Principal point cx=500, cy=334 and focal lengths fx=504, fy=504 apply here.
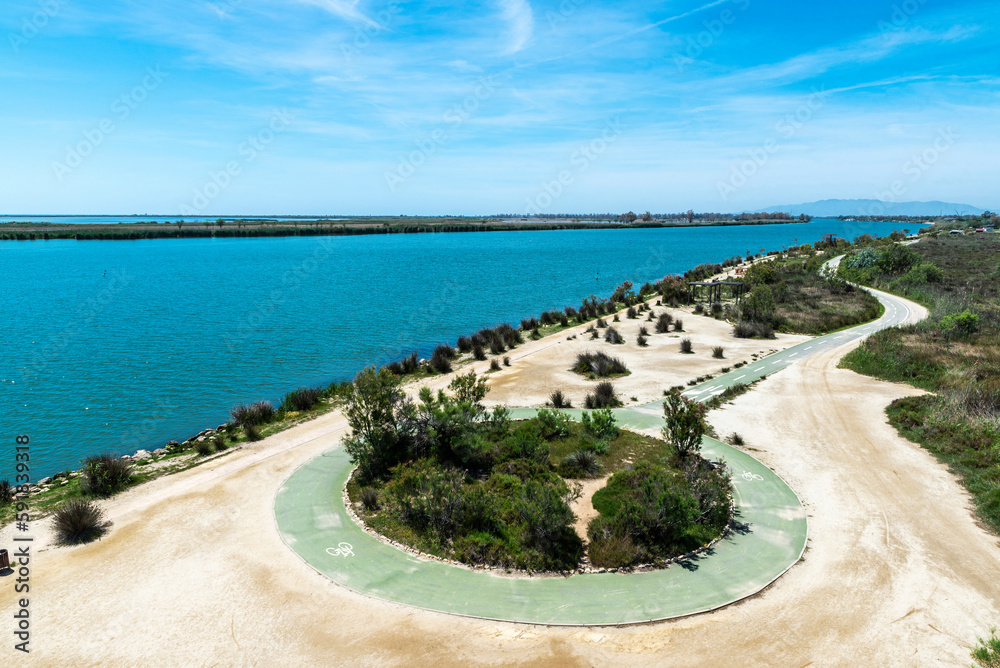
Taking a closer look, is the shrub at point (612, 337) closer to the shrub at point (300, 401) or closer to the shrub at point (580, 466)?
the shrub at point (580, 466)

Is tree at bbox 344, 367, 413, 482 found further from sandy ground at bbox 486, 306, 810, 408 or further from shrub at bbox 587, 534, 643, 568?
shrub at bbox 587, 534, 643, 568

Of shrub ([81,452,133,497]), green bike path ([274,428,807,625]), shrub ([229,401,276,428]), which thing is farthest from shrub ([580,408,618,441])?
shrub ([81,452,133,497])

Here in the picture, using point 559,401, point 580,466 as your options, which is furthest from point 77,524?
point 559,401

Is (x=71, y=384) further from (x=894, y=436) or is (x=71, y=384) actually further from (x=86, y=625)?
(x=894, y=436)

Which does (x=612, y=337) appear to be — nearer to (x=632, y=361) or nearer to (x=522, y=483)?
(x=632, y=361)

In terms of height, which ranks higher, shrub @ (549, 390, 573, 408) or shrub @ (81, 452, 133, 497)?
shrub @ (81, 452, 133, 497)
